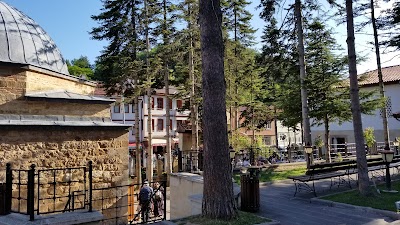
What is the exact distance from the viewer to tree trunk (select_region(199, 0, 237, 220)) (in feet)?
19.8

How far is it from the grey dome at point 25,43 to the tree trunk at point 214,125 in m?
6.53

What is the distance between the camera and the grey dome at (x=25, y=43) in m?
10.1

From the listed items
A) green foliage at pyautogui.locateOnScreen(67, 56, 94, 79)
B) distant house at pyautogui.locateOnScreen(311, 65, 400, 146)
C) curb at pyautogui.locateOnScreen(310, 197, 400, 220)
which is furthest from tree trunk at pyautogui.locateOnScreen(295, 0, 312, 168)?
green foliage at pyautogui.locateOnScreen(67, 56, 94, 79)

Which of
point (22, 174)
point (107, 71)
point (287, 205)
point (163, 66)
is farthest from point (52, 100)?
point (107, 71)

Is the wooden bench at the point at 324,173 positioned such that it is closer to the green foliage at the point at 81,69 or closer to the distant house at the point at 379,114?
the distant house at the point at 379,114

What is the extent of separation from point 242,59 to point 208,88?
17697 mm

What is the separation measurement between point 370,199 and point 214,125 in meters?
5.30

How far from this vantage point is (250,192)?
7559 mm

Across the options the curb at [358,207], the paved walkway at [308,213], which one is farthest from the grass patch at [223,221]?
the curb at [358,207]

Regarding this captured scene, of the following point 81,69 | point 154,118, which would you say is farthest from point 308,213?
point 81,69

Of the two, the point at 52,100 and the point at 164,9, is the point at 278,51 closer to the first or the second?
the point at 164,9

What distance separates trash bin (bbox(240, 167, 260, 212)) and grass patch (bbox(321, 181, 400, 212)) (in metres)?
2.61

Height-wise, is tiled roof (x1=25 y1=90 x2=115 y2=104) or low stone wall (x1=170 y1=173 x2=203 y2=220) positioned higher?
tiled roof (x1=25 y1=90 x2=115 y2=104)

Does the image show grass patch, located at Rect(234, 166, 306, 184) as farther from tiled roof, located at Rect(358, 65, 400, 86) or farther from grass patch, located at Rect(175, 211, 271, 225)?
tiled roof, located at Rect(358, 65, 400, 86)
